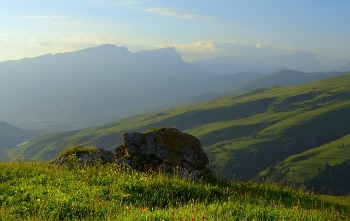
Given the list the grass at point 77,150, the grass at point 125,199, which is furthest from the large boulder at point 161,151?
the grass at point 125,199

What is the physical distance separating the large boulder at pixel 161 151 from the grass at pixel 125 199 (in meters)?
2.20

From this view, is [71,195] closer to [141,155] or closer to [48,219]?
[48,219]

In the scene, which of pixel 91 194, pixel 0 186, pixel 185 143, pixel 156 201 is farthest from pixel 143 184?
pixel 185 143

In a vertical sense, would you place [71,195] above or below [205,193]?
above

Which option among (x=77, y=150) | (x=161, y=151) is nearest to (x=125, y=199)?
(x=161, y=151)

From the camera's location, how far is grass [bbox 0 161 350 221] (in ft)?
24.4

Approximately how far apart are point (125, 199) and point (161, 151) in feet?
21.6

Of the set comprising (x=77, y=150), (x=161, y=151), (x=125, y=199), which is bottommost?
(x=161, y=151)

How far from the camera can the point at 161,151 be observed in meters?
15.6

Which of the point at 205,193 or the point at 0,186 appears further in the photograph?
the point at 205,193

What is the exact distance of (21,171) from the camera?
38.9 feet

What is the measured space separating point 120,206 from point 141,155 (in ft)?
23.6

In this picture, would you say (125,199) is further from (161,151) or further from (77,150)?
(77,150)

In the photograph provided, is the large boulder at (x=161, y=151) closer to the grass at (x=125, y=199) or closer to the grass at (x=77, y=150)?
the grass at (x=77, y=150)
